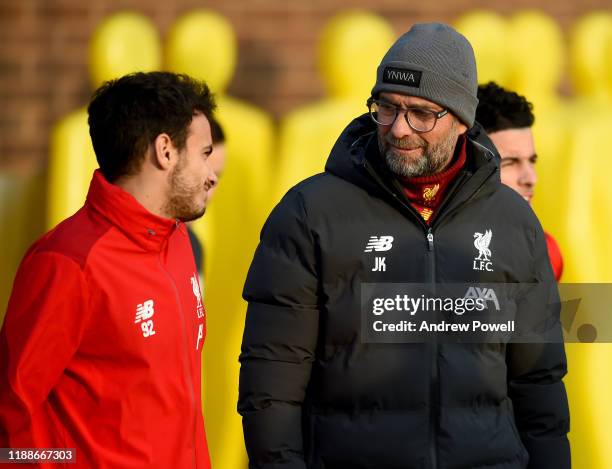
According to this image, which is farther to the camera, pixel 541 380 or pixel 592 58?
pixel 592 58

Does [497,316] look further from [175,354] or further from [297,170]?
[297,170]

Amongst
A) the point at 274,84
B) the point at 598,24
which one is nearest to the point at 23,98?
the point at 274,84

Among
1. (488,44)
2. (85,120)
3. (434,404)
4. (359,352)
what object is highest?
(488,44)

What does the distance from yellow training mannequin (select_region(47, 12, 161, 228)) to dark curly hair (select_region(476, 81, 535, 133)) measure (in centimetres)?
179

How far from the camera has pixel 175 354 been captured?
9.02ft

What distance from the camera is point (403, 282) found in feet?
8.99

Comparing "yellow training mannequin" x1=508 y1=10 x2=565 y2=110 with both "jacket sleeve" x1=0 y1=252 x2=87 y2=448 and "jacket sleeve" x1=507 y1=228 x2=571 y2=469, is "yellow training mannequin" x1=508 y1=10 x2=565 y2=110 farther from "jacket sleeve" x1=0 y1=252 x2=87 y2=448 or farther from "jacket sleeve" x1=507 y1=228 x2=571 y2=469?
"jacket sleeve" x1=0 y1=252 x2=87 y2=448

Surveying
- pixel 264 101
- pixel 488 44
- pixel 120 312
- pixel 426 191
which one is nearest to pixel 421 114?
pixel 426 191

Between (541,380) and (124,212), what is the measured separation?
3.33 feet

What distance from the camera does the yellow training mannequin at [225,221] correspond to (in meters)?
5.19

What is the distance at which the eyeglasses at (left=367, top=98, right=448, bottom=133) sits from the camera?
2824mm

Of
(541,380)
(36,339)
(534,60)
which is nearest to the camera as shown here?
(36,339)

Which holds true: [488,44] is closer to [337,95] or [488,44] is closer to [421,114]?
[337,95]

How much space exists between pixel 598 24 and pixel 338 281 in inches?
124
